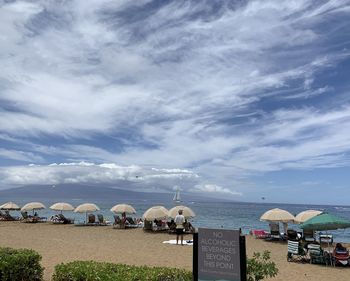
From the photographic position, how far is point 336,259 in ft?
41.3

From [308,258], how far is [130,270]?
335 inches

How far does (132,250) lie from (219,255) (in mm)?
9773

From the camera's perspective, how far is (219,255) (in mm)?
5559

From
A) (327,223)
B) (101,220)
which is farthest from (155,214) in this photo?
(327,223)

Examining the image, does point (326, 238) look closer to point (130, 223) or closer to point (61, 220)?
point (130, 223)

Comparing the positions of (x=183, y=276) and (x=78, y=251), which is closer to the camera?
(x=183, y=276)

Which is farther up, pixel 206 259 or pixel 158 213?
pixel 158 213

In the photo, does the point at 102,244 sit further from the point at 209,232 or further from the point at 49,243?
the point at 209,232

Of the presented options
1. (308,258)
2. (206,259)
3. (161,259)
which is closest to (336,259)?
(308,258)

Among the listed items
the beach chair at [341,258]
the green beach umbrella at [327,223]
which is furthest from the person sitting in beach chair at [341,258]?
the green beach umbrella at [327,223]

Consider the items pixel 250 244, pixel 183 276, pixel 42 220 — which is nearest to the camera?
pixel 183 276

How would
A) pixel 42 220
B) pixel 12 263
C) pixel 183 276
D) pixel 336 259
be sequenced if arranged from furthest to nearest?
pixel 42 220 → pixel 336 259 → pixel 12 263 → pixel 183 276

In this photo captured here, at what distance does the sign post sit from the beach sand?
4.98m

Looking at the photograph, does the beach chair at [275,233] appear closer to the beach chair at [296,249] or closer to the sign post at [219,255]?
the beach chair at [296,249]
